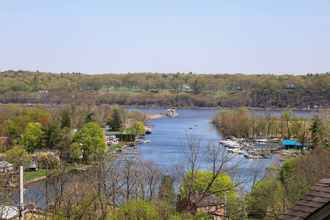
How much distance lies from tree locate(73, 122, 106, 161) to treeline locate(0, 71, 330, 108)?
31.1 m

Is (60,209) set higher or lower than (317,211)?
lower

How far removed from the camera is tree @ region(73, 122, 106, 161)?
23.1 m

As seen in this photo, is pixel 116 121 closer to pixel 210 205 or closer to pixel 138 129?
pixel 138 129

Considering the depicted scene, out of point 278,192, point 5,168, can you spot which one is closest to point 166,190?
point 278,192

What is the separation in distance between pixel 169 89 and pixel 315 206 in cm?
8077

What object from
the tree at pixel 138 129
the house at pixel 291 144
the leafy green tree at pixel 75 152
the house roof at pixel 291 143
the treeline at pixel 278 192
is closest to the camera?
the treeline at pixel 278 192

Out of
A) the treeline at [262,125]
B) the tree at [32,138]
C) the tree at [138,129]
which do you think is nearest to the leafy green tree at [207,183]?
the tree at [32,138]

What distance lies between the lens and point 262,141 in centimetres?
3266

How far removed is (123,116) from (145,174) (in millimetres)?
30932

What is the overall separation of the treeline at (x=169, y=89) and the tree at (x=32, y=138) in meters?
29.9

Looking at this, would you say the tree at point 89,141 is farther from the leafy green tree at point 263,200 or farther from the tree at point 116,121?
the tree at point 116,121

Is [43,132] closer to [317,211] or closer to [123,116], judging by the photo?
[123,116]

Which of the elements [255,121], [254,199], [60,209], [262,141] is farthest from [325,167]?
[255,121]

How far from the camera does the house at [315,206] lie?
177 centimetres
